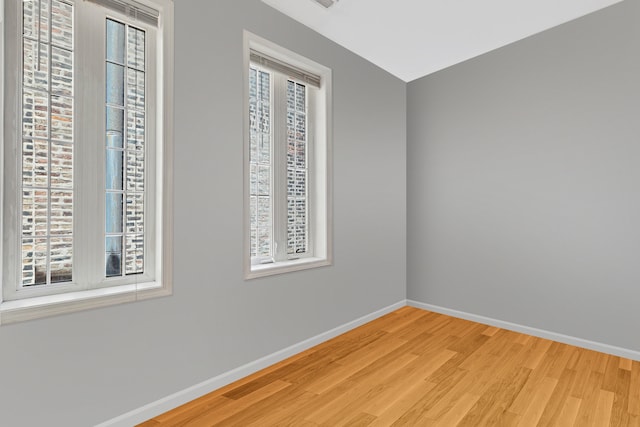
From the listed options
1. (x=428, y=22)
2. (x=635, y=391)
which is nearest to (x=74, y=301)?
(x=428, y=22)

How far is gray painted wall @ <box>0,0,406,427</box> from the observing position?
67.3 inches

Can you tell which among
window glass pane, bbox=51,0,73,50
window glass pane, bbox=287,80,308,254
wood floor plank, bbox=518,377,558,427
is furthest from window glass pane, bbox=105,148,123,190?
wood floor plank, bbox=518,377,558,427

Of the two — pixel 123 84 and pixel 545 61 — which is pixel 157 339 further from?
pixel 545 61

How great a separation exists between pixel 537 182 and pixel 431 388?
212 cm

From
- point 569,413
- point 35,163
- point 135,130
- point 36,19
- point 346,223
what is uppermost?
point 36,19

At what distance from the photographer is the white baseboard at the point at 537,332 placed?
2888 millimetres

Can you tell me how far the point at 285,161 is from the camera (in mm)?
2990

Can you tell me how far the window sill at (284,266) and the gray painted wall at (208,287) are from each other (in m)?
0.06

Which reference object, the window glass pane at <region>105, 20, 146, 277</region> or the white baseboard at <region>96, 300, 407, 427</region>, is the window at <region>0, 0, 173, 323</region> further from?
the white baseboard at <region>96, 300, 407, 427</region>

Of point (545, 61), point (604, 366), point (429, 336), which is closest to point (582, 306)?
point (604, 366)

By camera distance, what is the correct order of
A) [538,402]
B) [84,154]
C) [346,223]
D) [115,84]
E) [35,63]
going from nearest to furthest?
[35,63] → [84,154] → [115,84] → [538,402] → [346,223]

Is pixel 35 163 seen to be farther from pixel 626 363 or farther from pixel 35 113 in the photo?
pixel 626 363

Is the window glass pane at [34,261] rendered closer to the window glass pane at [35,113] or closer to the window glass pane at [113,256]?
the window glass pane at [113,256]

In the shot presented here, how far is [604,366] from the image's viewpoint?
2719 mm
